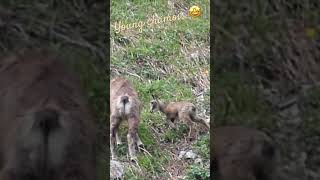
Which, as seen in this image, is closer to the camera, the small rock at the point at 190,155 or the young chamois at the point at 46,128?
the young chamois at the point at 46,128

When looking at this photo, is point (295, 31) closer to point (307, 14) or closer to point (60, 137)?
point (307, 14)

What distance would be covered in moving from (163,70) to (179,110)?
0.17 m

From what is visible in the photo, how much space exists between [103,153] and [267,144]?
0.58 meters

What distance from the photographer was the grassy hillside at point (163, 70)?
10.9ft

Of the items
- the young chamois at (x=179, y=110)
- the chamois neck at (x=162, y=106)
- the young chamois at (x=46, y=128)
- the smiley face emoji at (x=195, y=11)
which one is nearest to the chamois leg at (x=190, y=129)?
the young chamois at (x=179, y=110)

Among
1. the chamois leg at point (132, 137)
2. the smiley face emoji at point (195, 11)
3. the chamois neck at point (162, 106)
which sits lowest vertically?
the chamois leg at point (132, 137)

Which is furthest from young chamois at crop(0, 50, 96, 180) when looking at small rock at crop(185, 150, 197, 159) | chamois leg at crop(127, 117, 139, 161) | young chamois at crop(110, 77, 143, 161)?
small rock at crop(185, 150, 197, 159)

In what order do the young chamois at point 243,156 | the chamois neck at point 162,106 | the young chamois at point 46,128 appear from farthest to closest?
the chamois neck at point 162,106 → the young chamois at point 243,156 → the young chamois at point 46,128

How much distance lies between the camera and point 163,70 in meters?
3.39

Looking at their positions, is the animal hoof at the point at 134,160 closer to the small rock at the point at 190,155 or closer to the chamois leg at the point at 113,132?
the chamois leg at the point at 113,132

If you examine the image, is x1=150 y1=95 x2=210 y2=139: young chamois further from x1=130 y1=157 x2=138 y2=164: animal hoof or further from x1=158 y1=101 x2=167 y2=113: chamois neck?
x1=130 y1=157 x2=138 y2=164: animal hoof

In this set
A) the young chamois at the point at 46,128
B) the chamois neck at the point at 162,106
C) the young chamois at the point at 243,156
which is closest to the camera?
the young chamois at the point at 46,128

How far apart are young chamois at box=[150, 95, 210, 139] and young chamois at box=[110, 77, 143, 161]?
0.07m

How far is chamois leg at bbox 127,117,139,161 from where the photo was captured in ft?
11.0
